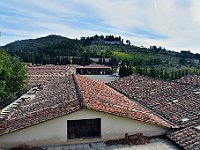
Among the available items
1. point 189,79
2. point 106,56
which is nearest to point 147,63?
point 106,56

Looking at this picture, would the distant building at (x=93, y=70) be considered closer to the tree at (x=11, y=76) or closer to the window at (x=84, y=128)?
the tree at (x=11, y=76)

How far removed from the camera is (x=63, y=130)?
1223 centimetres

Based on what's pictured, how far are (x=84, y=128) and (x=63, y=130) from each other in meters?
0.94

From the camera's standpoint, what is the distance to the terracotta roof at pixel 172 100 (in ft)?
47.0

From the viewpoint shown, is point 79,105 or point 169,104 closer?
point 79,105

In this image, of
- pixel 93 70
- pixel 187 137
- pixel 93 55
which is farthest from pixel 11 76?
pixel 93 55

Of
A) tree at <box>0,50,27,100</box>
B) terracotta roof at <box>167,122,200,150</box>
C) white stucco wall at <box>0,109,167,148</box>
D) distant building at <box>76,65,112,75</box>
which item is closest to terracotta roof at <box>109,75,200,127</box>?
terracotta roof at <box>167,122,200,150</box>

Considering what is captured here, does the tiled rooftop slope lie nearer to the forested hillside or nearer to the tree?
the tree

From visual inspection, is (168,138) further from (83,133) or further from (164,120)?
(83,133)

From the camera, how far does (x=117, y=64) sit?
341ft

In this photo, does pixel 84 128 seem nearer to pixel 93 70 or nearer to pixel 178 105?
pixel 178 105

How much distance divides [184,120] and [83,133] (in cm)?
467

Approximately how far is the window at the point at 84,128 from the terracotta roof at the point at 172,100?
12.2ft

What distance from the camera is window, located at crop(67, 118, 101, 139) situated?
1247 centimetres
